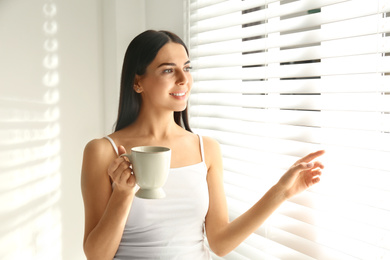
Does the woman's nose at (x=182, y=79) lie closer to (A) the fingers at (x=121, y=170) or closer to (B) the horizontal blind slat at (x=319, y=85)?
(B) the horizontal blind slat at (x=319, y=85)

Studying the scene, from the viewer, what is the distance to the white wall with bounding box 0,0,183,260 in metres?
2.07

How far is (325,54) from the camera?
1243mm

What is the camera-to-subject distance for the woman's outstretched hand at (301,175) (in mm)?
1206

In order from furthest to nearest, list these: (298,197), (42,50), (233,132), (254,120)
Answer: (42,50), (233,132), (254,120), (298,197)

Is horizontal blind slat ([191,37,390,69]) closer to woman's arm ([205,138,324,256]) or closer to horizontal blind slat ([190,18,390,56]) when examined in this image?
horizontal blind slat ([190,18,390,56])

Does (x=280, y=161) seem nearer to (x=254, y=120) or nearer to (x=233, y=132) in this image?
(x=254, y=120)

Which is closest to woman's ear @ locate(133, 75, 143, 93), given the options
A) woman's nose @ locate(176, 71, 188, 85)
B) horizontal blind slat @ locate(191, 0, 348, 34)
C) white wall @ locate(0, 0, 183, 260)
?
woman's nose @ locate(176, 71, 188, 85)

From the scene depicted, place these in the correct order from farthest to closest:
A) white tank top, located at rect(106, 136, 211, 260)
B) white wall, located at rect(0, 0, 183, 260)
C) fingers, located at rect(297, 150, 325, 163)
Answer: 1. white wall, located at rect(0, 0, 183, 260)
2. white tank top, located at rect(106, 136, 211, 260)
3. fingers, located at rect(297, 150, 325, 163)

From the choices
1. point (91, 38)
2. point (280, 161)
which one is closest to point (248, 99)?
point (280, 161)

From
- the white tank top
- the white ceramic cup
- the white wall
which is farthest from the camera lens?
the white wall

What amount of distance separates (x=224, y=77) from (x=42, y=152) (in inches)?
41.2

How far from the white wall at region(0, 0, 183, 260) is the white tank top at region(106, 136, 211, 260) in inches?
32.8

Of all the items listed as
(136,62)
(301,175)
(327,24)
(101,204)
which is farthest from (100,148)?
(327,24)

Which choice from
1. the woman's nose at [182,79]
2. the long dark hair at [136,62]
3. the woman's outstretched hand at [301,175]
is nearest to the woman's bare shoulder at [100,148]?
the long dark hair at [136,62]
